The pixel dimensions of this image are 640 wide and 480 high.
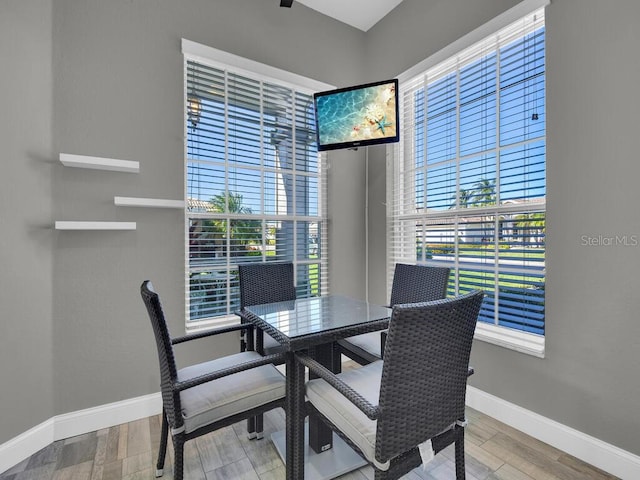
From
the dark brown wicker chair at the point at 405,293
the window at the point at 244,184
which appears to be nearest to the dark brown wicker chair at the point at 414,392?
the dark brown wicker chair at the point at 405,293

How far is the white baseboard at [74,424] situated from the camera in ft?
5.79

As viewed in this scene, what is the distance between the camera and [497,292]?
2291mm

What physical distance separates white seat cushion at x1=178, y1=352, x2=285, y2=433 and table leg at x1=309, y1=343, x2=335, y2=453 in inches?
10.3

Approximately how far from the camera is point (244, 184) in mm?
2740

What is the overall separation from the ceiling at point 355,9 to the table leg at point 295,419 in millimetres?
3130

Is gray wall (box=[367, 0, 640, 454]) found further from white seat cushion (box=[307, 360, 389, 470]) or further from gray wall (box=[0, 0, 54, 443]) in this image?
gray wall (box=[0, 0, 54, 443])

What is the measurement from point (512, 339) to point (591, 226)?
2.89ft

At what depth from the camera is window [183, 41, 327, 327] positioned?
2525 mm

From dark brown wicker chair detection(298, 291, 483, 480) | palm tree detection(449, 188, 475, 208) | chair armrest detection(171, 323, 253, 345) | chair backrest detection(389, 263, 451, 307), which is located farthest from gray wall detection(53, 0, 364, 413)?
palm tree detection(449, 188, 475, 208)

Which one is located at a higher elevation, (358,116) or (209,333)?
(358,116)

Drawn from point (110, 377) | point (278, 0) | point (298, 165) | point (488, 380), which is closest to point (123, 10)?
point (278, 0)

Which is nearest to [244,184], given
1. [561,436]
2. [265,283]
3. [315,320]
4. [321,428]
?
[265,283]

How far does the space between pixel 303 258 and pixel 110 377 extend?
1754mm

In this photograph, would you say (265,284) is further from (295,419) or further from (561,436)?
(561,436)
